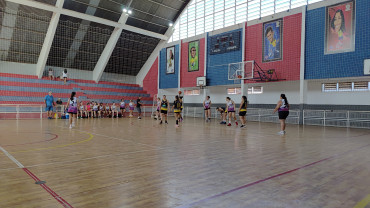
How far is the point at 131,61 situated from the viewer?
2786 cm

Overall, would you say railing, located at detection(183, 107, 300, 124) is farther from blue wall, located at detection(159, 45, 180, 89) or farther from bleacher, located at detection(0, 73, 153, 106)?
bleacher, located at detection(0, 73, 153, 106)

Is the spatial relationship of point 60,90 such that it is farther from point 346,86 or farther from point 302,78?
point 346,86

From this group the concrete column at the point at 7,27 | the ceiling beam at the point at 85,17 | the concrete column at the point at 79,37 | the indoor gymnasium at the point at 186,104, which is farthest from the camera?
the concrete column at the point at 79,37

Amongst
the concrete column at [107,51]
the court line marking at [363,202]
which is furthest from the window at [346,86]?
the concrete column at [107,51]

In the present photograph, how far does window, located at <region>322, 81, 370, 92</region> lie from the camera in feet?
47.8

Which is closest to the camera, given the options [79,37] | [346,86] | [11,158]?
[11,158]

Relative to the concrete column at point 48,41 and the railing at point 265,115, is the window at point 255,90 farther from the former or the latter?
the concrete column at point 48,41

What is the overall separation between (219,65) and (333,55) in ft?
28.0

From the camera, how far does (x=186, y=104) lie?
84.1ft

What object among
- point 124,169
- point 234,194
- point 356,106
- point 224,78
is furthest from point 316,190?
point 224,78

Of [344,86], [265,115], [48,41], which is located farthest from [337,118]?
[48,41]

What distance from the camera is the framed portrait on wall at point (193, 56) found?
75.8ft

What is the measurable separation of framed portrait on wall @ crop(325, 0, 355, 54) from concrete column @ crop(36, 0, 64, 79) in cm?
1914

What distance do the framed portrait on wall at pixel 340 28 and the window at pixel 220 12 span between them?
2.07 meters
